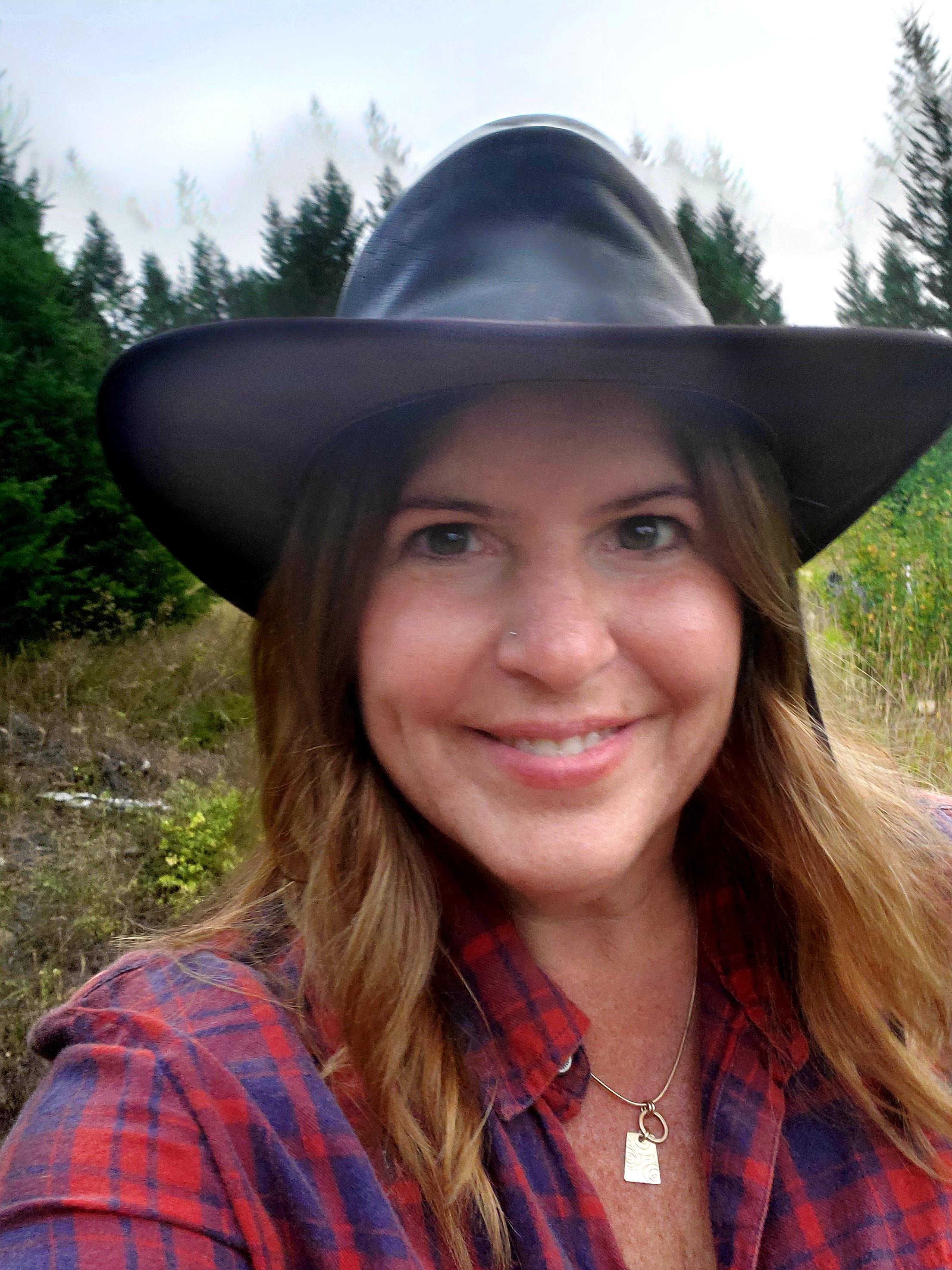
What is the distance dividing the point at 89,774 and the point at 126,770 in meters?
0.17

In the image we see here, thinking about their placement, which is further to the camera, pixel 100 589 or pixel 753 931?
pixel 100 589

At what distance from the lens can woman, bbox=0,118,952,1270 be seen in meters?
0.87

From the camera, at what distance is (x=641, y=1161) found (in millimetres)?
1083

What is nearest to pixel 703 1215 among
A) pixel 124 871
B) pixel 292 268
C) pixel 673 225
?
pixel 673 225

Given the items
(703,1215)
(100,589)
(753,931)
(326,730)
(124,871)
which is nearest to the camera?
(703,1215)

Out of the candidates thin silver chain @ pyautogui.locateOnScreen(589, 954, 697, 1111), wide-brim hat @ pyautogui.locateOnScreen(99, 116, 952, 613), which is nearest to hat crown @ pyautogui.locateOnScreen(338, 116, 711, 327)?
wide-brim hat @ pyautogui.locateOnScreen(99, 116, 952, 613)

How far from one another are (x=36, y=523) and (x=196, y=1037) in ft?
13.2

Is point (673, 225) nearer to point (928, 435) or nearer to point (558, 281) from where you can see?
point (558, 281)

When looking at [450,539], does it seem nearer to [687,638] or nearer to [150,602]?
[687,638]

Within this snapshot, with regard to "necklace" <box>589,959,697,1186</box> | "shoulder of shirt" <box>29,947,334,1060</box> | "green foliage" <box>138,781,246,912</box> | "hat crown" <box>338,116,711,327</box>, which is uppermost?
"hat crown" <box>338,116,711,327</box>

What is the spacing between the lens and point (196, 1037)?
89 centimetres

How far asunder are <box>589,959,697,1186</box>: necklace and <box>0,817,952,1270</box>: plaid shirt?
0.06 m

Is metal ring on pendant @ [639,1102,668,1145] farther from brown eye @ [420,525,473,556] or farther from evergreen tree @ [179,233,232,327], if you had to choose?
evergreen tree @ [179,233,232,327]

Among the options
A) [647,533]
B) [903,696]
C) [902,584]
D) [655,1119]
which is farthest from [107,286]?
[902,584]
